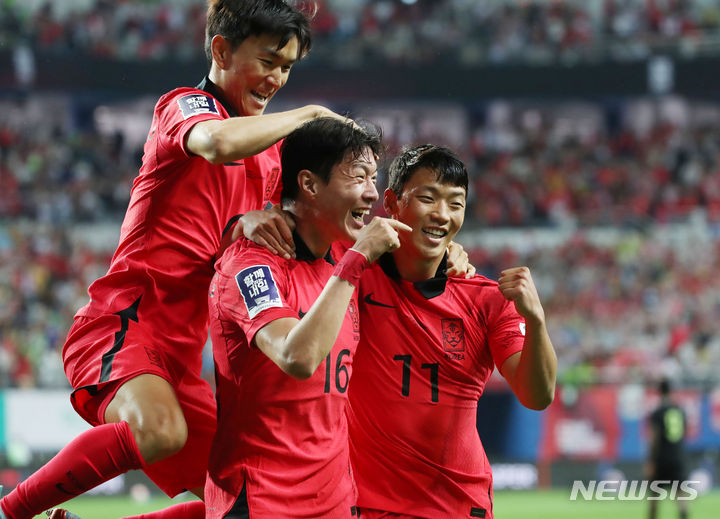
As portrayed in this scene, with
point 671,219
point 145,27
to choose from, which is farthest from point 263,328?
point 145,27

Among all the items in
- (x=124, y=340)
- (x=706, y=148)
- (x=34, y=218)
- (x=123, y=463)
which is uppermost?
(x=706, y=148)

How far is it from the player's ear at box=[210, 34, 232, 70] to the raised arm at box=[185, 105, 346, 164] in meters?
0.57

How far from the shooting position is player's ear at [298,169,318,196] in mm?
3344

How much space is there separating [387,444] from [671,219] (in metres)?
16.7

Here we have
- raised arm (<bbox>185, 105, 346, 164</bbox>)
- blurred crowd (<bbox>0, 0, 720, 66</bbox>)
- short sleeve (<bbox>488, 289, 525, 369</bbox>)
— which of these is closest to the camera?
raised arm (<bbox>185, 105, 346, 164</bbox>)

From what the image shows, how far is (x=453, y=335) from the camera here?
3.66 m

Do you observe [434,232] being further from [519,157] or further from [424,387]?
[519,157]

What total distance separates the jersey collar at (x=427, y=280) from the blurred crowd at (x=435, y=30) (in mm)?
19963

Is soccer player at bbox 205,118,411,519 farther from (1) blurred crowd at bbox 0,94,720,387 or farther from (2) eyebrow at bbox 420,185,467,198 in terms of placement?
(1) blurred crowd at bbox 0,94,720,387

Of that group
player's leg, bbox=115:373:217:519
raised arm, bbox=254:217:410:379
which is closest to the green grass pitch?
player's leg, bbox=115:373:217:519

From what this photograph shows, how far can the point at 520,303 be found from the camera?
131 inches

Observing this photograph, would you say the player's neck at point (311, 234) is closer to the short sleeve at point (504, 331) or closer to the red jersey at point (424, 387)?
the red jersey at point (424, 387)

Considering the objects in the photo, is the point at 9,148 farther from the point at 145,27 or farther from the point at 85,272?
the point at 85,272

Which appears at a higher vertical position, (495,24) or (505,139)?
(495,24)
